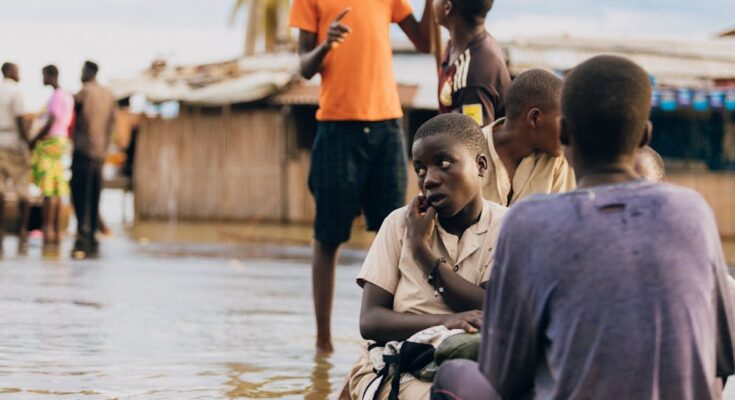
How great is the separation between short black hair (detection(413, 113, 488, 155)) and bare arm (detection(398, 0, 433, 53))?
2.44 m

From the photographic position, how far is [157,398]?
17.0 feet

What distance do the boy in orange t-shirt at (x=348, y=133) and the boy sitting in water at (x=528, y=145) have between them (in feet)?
5.55

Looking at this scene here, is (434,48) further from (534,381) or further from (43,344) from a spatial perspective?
(534,381)

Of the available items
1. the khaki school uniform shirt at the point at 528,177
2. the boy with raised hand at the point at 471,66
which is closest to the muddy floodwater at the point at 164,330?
the khaki school uniform shirt at the point at 528,177

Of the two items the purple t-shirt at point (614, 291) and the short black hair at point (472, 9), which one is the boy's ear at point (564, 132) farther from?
the short black hair at point (472, 9)

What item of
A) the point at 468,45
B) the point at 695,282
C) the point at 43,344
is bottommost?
the point at 43,344

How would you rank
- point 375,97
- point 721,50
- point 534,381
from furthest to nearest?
point 721,50 < point 375,97 < point 534,381

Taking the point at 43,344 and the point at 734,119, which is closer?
the point at 43,344

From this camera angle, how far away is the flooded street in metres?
5.52

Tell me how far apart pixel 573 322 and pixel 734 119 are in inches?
895

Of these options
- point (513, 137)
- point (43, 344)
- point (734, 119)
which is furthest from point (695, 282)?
point (734, 119)

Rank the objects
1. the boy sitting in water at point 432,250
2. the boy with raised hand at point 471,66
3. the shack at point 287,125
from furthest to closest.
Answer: the shack at point 287,125
the boy with raised hand at point 471,66
the boy sitting in water at point 432,250

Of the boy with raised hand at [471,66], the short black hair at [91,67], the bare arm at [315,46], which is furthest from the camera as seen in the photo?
the short black hair at [91,67]

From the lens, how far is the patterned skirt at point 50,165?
14.1m
